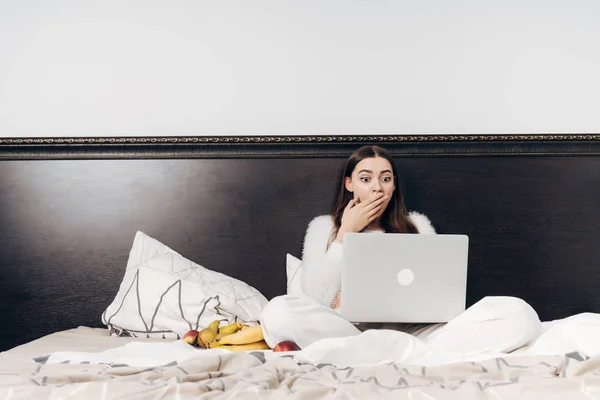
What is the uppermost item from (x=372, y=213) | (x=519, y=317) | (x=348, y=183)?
(x=348, y=183)

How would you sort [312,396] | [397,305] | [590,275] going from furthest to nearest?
[590,275] → [397,305] → [312,396]

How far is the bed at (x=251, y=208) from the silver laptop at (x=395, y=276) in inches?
29.1

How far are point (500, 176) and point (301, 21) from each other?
3.32 feet

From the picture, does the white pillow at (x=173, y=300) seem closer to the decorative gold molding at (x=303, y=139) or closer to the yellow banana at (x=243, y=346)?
the yellow banana at (x=243, y=346)

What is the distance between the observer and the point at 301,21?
2396mm

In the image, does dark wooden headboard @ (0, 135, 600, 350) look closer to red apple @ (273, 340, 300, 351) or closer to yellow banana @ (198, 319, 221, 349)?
yellow banana @ (198, 319, 221, 349)

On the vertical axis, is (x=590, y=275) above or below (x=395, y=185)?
below

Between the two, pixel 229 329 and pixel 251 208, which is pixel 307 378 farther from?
pixel 251 208

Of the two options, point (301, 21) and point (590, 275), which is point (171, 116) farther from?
point (590, 275)

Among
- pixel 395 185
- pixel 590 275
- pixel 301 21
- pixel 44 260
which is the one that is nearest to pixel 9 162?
pixel 44 260

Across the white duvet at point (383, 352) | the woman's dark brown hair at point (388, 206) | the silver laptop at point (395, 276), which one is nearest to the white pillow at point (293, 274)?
the woman's dark brown hair at point (388, 206)

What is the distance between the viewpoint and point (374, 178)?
7.20 ft

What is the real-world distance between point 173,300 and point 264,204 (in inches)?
21.5

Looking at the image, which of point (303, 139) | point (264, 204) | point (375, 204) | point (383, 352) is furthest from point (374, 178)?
point (383, 352)
